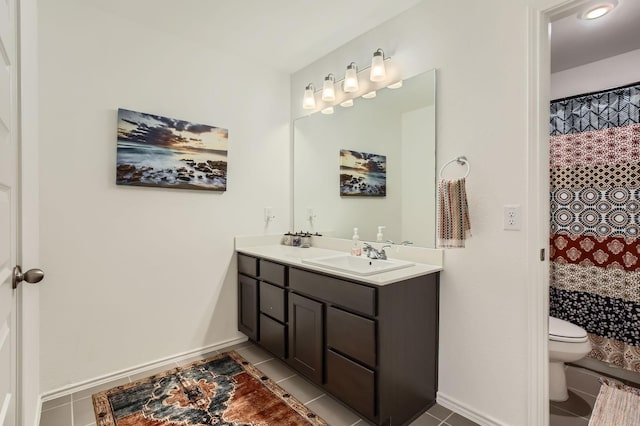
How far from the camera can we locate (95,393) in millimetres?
2029

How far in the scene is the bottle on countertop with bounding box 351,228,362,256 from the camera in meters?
2.29

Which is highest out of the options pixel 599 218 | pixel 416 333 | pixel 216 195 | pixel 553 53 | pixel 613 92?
pixel 553 53

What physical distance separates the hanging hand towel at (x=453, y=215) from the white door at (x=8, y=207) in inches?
69.9

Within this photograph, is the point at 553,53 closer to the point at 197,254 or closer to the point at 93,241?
the point at 197,254

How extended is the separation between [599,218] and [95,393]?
3718mm

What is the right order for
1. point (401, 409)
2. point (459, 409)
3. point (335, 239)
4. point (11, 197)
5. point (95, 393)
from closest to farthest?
point (11, 197)
point (401, 409)
point (459, 409)
point (95, 393)
point (335, 239)

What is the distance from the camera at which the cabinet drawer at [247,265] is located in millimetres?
2523

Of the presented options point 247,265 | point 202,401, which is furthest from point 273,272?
point 202,401

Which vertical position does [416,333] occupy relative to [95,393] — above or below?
above

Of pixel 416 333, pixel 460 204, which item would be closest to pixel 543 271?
pixel 460 204

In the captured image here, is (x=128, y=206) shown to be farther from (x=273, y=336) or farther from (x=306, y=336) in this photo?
(x=306, y=336)

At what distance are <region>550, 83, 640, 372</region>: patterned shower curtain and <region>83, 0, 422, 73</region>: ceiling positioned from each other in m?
1.75

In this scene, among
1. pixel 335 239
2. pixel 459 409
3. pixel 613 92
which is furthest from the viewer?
pixel 335 239

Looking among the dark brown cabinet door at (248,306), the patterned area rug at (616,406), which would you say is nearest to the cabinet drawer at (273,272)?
the dark brown cabinet door at (248,306)
